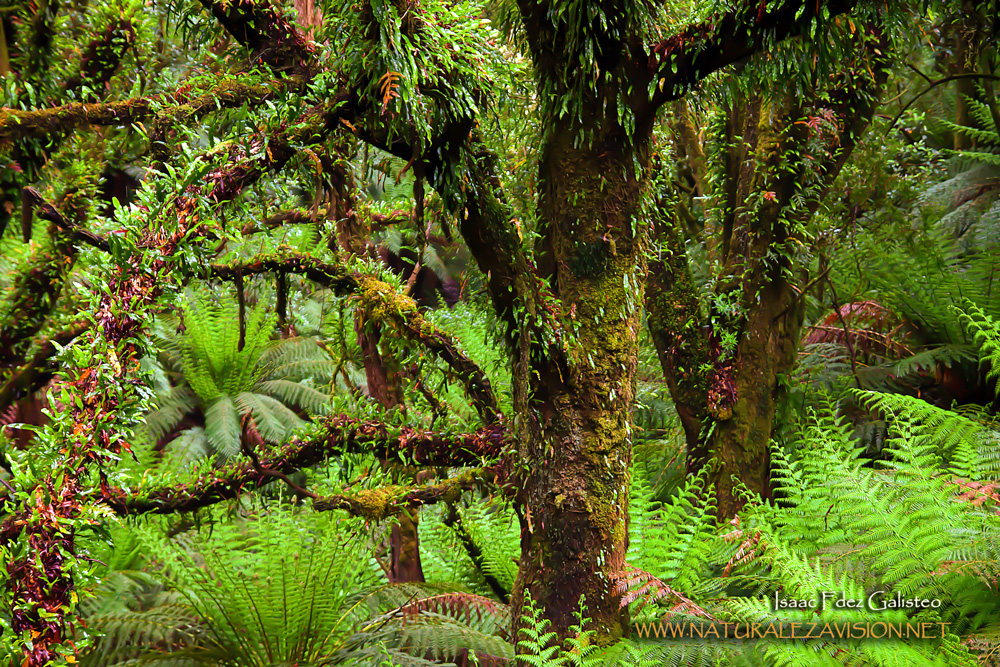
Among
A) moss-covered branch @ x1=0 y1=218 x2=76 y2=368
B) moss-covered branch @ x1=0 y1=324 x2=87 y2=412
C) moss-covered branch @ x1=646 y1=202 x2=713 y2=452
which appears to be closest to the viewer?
moss-covered branch @ x1=0 y1=324 x2=87 y2=412

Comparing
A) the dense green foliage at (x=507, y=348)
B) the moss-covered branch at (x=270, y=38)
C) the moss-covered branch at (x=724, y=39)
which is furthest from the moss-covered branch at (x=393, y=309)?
the moss-covered branch at (x=724, y=39)

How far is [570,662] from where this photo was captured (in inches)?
65.4

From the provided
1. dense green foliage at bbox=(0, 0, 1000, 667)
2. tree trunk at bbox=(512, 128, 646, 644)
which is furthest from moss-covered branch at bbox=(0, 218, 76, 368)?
tree trunk at bbox=(512, 128, 646, 644)

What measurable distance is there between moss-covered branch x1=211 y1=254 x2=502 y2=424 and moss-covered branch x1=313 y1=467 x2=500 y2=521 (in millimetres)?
217

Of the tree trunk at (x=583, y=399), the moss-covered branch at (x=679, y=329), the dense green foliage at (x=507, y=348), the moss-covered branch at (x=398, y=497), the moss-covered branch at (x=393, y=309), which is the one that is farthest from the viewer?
the moss-covered branch at (x=679, y=329)

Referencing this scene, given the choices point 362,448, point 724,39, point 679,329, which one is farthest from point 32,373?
point 724,39

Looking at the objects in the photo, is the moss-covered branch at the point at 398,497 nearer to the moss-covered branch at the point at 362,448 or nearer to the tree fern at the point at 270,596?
the moss-covered branch at the point at 362,448

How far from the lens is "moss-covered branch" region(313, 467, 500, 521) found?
200 cm

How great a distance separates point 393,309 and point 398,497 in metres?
0.61

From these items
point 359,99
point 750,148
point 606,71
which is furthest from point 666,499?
point 359,99

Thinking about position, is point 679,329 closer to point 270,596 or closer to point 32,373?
point 270,596

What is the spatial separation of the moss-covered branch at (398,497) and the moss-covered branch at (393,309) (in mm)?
217

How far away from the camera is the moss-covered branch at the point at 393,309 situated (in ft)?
7.09

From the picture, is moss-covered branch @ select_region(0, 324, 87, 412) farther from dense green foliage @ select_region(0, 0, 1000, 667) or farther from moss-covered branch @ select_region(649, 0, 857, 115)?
moss-covered branch @ select_region(649, 0, 857, 115)
